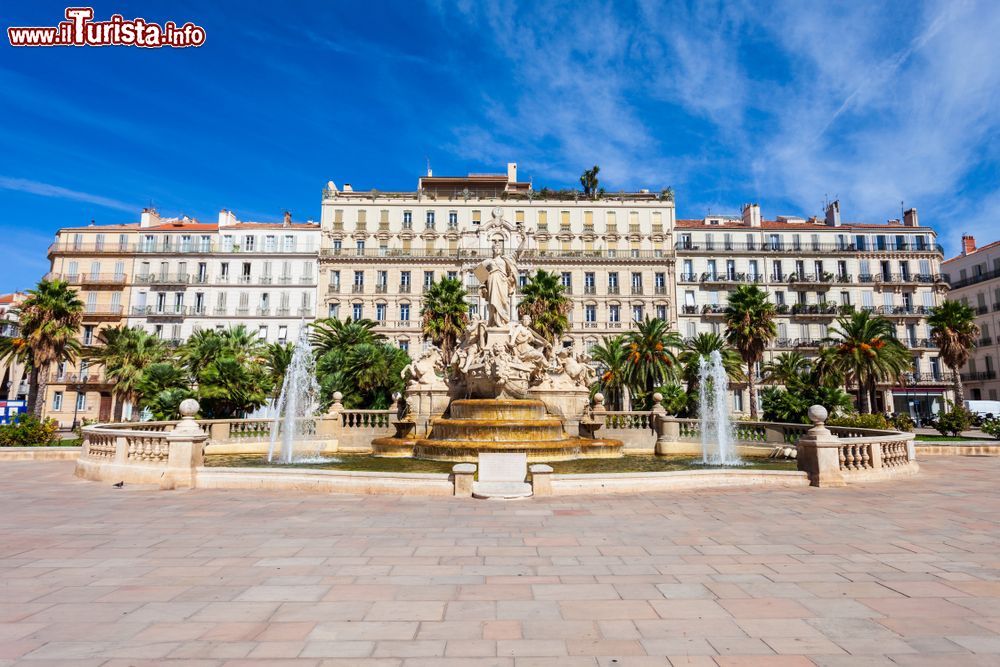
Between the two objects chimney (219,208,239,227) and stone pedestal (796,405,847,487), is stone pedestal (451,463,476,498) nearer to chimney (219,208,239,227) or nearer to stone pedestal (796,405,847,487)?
stone pedestal (796,405,847,487)

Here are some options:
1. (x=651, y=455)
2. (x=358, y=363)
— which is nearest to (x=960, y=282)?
(x=651, y=455)

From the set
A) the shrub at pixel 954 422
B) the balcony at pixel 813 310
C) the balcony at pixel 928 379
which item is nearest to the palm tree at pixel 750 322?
the shrub at pixel 954 422

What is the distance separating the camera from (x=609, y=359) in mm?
38375

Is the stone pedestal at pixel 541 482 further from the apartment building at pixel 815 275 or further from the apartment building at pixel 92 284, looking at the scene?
the apartment building at pixel 92 284

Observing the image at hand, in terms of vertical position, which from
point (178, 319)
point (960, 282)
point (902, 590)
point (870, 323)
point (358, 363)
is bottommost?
point (902, 590)

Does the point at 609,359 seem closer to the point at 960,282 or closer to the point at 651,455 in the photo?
the point at 651,455

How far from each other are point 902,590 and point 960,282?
66190 mm

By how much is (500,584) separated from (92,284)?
5946 centimetres

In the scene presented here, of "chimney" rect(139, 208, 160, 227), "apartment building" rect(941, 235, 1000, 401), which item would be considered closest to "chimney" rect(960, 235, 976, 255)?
"apartment building" rect(941, 235, 1000, 401)

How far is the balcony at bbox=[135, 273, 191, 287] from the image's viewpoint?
5147 cm

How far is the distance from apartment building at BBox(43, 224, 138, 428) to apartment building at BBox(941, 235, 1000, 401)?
78.1 m

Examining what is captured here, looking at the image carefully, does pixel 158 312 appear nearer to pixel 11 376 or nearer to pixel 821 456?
pixel 11 376

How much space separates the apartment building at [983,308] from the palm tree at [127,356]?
68.9 meters

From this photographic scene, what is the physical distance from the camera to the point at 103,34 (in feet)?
48.3
